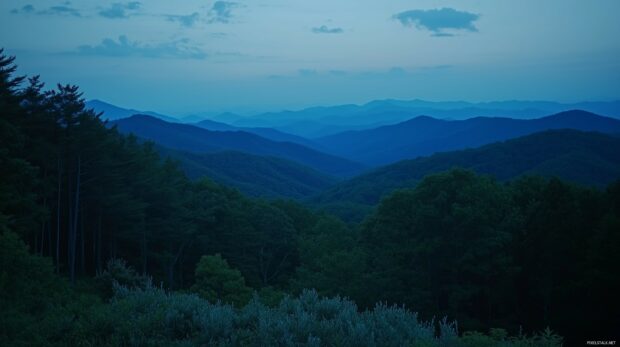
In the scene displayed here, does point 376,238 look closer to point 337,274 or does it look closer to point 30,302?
point 337,274

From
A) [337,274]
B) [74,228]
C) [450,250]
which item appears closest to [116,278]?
[74,228]

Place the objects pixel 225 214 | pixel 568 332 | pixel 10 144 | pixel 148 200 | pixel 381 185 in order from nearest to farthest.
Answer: pixel 10 144, pixel 568 332, pixel 148 200, pixel 225 214, pixel 381 185

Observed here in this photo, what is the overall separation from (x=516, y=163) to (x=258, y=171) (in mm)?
95598

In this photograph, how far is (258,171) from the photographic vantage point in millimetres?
175375

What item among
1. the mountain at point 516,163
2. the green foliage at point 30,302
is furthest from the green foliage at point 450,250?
the mountain at point 516,163

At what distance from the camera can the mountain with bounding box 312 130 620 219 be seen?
5025 inches

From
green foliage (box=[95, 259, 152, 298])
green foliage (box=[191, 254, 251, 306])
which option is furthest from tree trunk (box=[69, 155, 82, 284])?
green foliage (box=[95, 259, 152, 298])

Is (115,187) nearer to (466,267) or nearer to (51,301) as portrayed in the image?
(51,301)

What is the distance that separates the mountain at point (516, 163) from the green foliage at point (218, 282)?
99.2 metres

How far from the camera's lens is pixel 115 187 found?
27.1 m

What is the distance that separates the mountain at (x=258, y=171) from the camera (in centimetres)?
15500

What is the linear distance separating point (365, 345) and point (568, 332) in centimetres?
2079

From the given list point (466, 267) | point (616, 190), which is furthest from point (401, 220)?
point (616, 190)

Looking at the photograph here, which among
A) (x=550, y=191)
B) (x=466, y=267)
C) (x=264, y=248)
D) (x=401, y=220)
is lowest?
(x=264, y=248)
